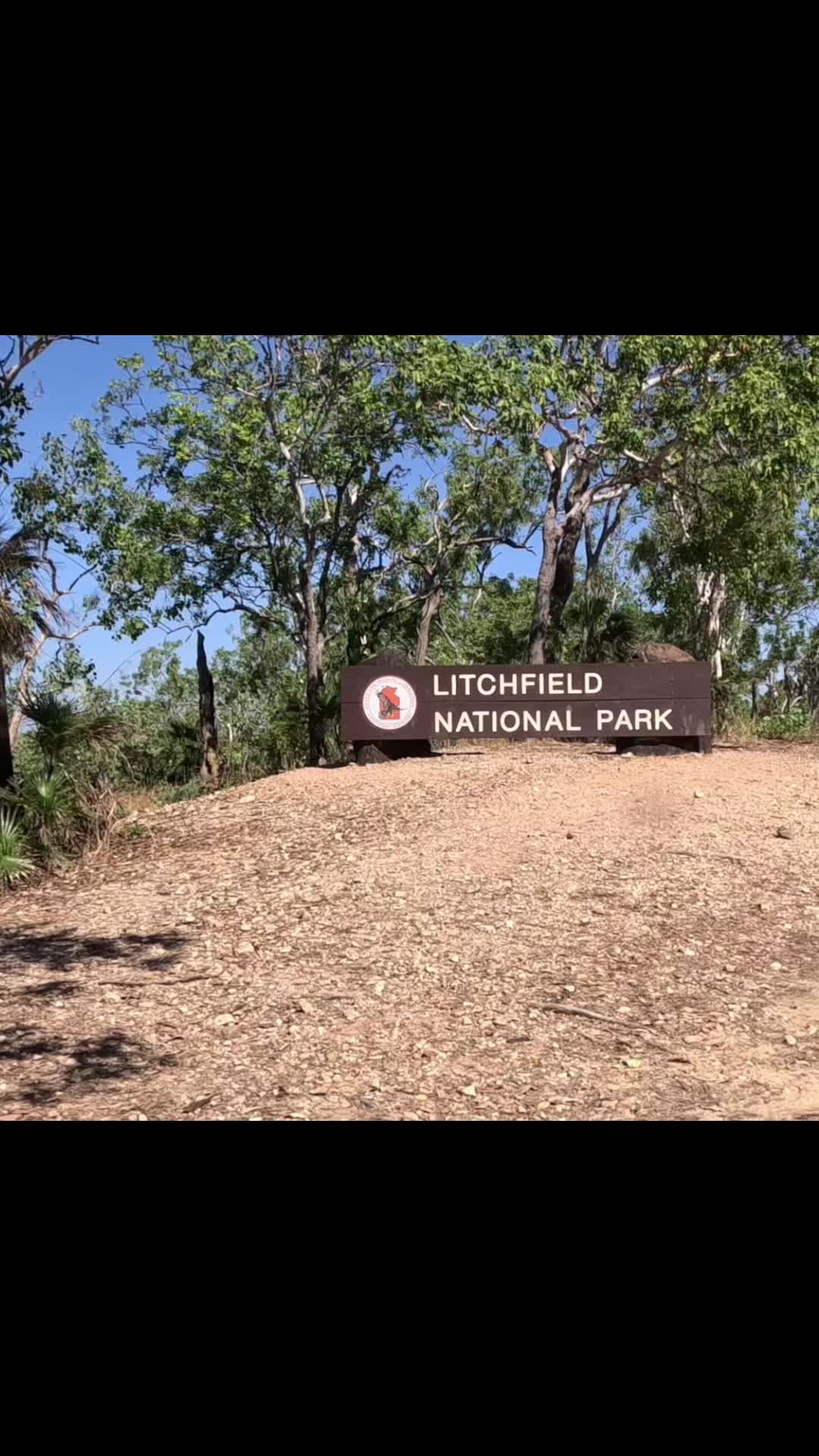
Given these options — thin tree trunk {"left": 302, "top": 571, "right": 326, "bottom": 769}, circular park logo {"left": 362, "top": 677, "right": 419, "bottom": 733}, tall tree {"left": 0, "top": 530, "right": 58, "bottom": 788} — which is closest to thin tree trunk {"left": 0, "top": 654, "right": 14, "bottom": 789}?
tall tree {"left": 0, "top": 530, "right": 58, "bottom": 788}

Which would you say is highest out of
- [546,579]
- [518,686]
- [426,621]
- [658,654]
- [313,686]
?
[546,579]

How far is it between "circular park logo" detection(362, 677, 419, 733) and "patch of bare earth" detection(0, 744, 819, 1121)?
1288 millimetres

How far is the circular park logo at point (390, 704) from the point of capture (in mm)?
13211

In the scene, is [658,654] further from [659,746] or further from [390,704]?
[390,704]

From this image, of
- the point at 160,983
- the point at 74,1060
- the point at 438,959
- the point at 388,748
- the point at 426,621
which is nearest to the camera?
the point at 74,1060

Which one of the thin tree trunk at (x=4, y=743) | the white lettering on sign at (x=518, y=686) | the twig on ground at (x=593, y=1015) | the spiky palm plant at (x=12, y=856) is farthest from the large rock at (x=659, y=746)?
the twig on ground at (x=593, y=1015)

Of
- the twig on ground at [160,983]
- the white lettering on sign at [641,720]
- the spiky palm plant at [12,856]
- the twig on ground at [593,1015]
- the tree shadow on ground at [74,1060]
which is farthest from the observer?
the white lettering on sign at [641,720]

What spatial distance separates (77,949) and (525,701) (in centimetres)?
669

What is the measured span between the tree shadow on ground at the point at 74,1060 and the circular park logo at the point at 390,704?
23.9ft

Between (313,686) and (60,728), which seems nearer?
(60,728)

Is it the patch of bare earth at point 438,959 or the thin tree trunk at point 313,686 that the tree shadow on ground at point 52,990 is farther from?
the thin tree trunk at point 313,686

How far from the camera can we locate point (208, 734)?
16422 millimetres

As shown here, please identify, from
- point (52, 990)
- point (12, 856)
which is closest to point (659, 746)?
point (12, 856)

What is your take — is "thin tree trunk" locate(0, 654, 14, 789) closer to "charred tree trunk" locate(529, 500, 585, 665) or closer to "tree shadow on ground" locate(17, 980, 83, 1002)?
"tree shadow on ground" locate(17, 980, 83, 1002)
